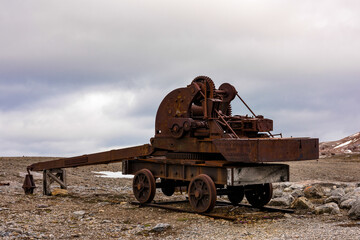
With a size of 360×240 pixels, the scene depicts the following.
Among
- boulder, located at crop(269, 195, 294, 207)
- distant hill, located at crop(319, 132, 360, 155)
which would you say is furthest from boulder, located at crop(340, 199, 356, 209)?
distant hill, located at crop(319, 132, 360, 155)

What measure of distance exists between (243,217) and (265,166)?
1388 mm

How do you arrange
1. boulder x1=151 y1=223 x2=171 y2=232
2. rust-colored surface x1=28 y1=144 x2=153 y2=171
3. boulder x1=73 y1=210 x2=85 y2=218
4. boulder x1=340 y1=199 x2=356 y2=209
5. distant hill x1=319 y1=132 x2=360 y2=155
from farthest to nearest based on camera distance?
distant hill x1=319 y1=132 x2=360 y2=155, rust-colored surface x1=28 y1=144 x2=153 y2=171, boulder x1=340 y1=199 x2=356 y2=209, boulder x1=73 y1=210 x2=85 y2=218, boulder x1=151 y1=223 x2=171 y2=232

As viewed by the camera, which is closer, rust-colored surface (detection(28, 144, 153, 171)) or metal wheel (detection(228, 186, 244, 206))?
metal wheel (detection(228, 186, 244, 206))

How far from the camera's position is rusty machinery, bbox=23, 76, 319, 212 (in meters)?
10.1

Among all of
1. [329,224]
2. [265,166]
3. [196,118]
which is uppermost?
[196,118]

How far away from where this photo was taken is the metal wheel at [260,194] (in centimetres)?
1188

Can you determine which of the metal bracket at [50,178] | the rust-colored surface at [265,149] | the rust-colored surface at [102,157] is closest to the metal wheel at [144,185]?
the rust-colored surface at [102,157]

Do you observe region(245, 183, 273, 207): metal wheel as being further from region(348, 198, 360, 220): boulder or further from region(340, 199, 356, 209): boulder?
region(348, 198, 360, 220): boulder

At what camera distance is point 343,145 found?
4766 centimetres

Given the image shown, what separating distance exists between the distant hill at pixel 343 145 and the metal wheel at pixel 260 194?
3415cm

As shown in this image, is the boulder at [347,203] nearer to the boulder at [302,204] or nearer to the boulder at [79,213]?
the boulder at [302,204]

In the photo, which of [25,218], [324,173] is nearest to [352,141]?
[324,173]

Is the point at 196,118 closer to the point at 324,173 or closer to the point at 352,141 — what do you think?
the point at 324,173

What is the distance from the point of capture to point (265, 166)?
431 inches
